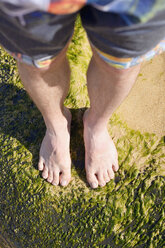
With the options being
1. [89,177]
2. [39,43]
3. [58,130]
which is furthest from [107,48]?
[89,177]

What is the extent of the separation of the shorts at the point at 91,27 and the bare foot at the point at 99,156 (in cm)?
74

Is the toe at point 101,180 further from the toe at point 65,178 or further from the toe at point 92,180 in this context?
the toe at point 65,178

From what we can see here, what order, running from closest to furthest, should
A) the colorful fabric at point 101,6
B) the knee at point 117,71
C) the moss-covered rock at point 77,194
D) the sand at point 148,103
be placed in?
the colorful fabric at point 101,6 < the knee at point 117,71 < the moss-covered rock at point 77,194 < the sand at point 148,103

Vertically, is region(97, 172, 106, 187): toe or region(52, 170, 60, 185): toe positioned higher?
region(97, 172, 106, 187): toe

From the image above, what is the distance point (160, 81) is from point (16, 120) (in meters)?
1.11

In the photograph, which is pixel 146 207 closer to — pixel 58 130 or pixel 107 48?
pixel 58 130

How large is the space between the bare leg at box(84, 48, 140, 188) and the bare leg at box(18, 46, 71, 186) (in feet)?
0.44

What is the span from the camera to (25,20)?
0.77 metres

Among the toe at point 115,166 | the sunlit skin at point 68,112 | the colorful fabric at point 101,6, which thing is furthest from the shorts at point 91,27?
the toe at point 115,166

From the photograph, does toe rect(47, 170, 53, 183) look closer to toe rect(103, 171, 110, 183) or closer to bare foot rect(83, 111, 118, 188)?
bare foot rect(83, 111, 118, 188)

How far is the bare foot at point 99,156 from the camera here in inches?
65.5

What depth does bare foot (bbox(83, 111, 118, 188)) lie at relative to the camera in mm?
1664

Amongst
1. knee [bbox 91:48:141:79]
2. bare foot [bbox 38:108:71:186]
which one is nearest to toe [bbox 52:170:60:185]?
bare foot [bbox 38:108:71:186]

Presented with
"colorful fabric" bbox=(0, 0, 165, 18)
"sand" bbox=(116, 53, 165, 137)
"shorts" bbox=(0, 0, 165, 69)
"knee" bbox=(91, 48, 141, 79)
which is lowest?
"sand" bbox=(116, 53, 165, 137)
